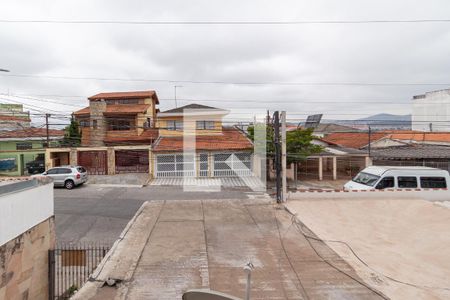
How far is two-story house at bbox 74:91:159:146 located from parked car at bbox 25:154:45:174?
3.90 m

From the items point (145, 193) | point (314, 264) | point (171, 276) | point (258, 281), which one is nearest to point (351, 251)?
point (314, 264)

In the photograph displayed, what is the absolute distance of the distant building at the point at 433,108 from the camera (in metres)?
34.2

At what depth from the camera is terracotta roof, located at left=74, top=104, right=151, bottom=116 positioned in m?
28.6

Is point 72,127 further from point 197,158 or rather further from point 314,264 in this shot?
point 314,264

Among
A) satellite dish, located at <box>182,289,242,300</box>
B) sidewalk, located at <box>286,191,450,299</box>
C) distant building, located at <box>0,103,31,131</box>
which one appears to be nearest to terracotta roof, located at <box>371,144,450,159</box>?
sidewalk, located at <box>286,191,450,299</box>

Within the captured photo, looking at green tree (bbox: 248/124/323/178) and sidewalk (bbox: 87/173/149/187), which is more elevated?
green tree (bbox: 248/124/323/178)

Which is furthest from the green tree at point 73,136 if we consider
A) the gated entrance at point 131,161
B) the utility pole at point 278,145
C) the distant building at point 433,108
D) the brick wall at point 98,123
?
the distant building at point 433,108

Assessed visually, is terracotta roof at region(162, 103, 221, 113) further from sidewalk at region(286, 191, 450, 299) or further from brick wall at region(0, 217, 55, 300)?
brick wall at region(0, 217, 55, 300)

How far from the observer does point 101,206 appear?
15.7 metres

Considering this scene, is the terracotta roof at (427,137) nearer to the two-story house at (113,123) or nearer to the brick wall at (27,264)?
the two-story house at (113,123)

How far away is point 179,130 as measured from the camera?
1043 inches

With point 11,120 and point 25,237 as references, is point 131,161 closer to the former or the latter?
point 25,237

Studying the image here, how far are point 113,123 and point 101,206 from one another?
15.2 metres

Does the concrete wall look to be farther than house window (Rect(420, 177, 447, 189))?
No
